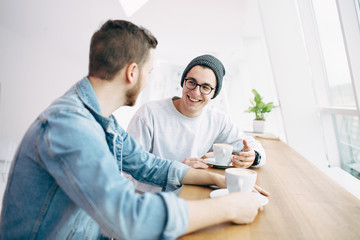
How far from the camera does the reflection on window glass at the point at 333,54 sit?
6.56ft

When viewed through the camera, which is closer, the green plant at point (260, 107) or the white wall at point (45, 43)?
the white wall at point (45, 43)

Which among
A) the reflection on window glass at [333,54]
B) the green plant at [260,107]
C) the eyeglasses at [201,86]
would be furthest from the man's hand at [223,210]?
the green plant at [260,107]

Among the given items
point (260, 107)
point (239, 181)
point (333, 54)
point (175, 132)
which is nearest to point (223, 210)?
point (239, 181)

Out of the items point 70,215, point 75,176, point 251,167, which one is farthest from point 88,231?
point 251,167

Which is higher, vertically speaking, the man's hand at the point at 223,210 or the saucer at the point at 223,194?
the man's hand at the point at 223,210

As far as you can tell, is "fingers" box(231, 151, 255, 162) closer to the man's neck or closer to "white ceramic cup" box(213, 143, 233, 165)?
"white ceramic cup" box(213, 143, 233, 165)

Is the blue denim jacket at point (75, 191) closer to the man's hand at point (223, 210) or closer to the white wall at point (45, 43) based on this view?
the man's hand at point (223, 210)

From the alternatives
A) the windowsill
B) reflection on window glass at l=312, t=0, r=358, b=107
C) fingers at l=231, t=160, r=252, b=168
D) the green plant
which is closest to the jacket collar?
fingers at l=231, t=160, r=252, b=168

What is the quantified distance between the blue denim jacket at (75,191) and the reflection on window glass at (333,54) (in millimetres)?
2053

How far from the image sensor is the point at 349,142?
2062 mm

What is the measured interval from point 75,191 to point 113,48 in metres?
0.46

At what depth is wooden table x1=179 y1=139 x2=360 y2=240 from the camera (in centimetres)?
58

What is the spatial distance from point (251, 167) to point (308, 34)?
2114 millimetres

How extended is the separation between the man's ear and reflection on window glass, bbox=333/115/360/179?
179cm
